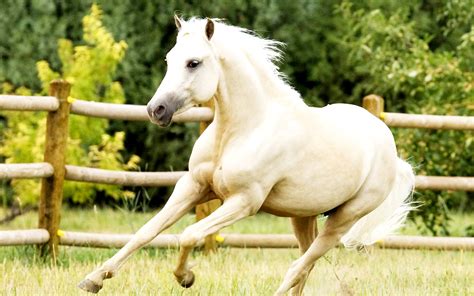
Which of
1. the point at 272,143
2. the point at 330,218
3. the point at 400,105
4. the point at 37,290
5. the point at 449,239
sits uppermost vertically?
the point at 272,143

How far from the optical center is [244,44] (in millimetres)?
5969

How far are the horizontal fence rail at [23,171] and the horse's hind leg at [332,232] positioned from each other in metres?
2.52

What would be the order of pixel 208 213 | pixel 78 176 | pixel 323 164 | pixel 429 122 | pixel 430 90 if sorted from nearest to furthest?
pixel 323 164 < pixel 78 176 < pixel 208 213 < pixel 429 122 < pixel 430 90

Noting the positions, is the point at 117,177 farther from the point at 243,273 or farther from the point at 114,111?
the point at 243,273

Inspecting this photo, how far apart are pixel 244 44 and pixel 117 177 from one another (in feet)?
9.39

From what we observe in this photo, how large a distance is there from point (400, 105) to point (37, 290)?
9374 mm

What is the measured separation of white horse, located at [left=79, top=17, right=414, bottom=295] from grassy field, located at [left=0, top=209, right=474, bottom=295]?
473 millimetres

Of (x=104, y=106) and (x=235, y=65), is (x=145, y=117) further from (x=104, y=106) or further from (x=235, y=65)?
(x=235, y=65)

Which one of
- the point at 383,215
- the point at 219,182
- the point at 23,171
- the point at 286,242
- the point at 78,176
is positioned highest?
the point at 219,182

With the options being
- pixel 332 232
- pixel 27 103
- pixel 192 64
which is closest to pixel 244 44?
pixel 192 64

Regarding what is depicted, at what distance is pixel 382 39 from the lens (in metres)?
13.8

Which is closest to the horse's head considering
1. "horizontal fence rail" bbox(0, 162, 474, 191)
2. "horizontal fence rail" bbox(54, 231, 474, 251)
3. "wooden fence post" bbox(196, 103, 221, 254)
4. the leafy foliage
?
"horizontal fence rail" bbox(0, 162, 474, 191)

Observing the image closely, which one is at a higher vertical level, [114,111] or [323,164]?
[323,164]

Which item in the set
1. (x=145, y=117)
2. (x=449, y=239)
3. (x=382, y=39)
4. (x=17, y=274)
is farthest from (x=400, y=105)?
(x=17, y=274)
